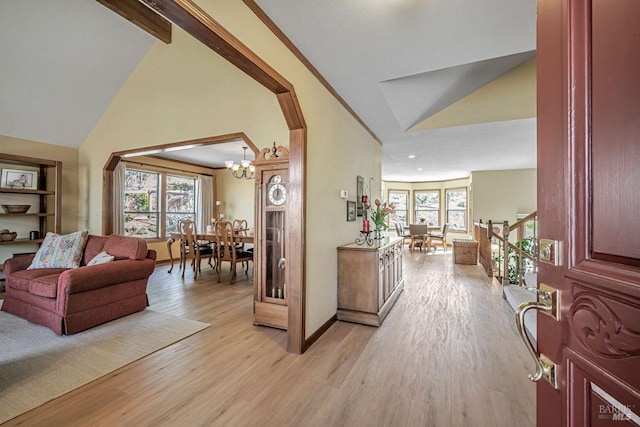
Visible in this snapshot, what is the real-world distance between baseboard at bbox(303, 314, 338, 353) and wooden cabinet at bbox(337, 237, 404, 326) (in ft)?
0.42

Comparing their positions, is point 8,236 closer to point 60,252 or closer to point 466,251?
point 60,252

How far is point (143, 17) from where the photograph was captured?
3.94 meters

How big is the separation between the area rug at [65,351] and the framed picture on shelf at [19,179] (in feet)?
7.48

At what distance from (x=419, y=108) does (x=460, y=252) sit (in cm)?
417

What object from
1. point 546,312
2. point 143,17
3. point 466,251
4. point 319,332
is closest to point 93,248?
point 319,332

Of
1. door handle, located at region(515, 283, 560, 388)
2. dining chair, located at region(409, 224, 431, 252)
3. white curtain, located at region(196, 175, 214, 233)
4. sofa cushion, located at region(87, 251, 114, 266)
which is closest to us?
door handle, located at region(515, 283, 560, 388)

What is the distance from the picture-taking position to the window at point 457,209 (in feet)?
32.9

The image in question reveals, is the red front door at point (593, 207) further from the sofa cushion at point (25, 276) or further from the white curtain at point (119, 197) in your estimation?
the white curtain at point (119, 197)

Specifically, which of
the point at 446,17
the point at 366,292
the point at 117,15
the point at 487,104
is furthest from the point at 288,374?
the point at 117,15

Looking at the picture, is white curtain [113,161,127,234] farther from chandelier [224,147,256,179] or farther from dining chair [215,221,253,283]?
dining chair [215,221,253,283]

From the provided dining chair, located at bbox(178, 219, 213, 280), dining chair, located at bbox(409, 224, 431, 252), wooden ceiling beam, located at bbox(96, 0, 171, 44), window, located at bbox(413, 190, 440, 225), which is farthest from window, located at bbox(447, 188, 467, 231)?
wooden ceiling beam, located at bbox(96, 0, 171, 44)

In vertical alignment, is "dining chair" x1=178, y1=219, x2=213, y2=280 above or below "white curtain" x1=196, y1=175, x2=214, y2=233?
below

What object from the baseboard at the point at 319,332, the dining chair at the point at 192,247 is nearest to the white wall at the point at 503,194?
the baseboard at the point at 319,332

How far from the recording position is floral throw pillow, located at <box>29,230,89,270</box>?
3500 mm
